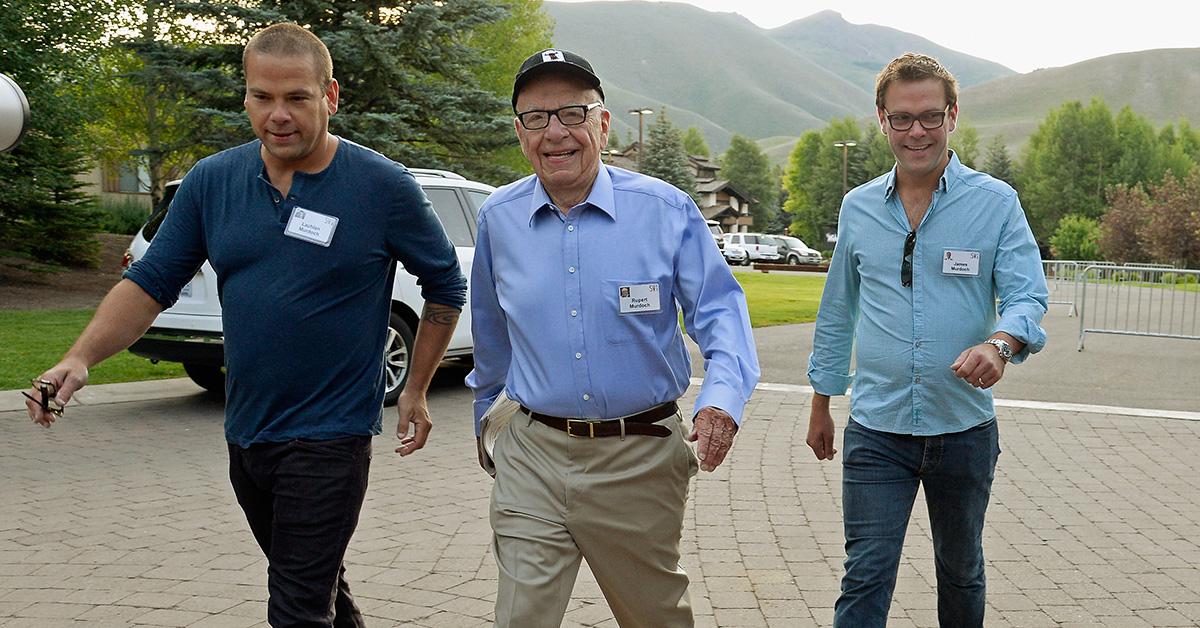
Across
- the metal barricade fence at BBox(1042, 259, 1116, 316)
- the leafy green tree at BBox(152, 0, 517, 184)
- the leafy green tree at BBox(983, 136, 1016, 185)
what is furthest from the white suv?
the leafy green tree at BBox(983, 136, 1016, 185)

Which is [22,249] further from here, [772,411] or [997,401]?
[997,401]

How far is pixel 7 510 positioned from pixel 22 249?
17701 mm

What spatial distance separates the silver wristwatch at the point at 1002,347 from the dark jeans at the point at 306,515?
185cm

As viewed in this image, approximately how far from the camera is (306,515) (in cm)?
311

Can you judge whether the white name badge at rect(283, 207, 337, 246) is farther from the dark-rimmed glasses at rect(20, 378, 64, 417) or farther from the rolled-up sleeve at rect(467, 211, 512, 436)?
the dark-rimmed glasses at rect(20, 378, 64, 417)

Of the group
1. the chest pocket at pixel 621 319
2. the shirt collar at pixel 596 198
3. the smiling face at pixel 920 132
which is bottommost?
the chest pocket at pixel 621 319

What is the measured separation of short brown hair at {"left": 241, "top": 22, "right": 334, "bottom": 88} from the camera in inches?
125

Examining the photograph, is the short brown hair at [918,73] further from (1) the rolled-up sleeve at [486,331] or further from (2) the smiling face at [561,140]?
(1) the rolled-up sleeve at [486,331]

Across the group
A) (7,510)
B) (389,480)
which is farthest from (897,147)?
(7,510)

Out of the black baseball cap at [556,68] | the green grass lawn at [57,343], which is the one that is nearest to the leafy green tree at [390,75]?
the green grass lawn at [57,343]

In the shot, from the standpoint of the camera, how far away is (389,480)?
6.98 meters

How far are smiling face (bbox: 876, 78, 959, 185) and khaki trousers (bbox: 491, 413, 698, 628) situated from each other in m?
1.12

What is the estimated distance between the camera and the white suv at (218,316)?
8602 mm

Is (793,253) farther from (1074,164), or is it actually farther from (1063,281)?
(1074,164)
